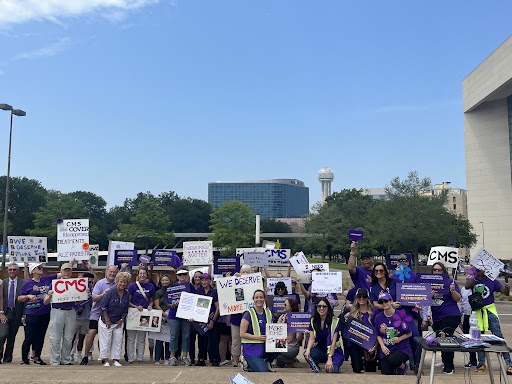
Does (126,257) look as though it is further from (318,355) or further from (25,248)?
(318,355)

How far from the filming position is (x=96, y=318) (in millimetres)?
10031

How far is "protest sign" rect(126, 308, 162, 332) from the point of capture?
10039mm

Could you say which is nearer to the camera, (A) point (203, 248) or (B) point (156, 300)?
(B) point (156, 300)

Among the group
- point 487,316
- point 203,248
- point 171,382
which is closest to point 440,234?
point 203,248

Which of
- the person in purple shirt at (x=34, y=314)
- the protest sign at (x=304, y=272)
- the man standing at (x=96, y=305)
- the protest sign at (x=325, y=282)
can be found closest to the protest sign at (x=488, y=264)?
the protest sign at (x=325, y=282)

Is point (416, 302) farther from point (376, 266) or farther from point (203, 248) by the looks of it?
point (203, 248)

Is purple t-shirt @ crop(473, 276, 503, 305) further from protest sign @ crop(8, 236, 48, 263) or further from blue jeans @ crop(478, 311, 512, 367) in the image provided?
protest sign @ crop(8, 236, 48, 263)

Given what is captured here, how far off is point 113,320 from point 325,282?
161 inches

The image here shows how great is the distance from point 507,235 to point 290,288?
7456 cm

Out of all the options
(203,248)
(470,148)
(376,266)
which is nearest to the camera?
(376,266)

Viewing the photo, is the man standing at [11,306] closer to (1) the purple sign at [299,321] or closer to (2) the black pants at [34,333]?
(2) the black pants at [34,333]

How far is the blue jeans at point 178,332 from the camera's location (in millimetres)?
9930

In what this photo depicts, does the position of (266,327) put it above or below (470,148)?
below

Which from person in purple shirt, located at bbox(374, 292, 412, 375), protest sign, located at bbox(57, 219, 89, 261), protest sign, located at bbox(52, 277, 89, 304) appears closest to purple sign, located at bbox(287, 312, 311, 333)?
person in purple shirt, located at bbox(374, 292, 412, 375)
